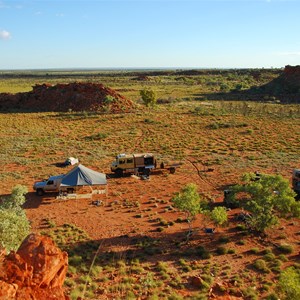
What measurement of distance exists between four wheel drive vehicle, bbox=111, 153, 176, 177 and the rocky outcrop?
15.6m

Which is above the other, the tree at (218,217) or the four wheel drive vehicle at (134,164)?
the tree at (218,217)

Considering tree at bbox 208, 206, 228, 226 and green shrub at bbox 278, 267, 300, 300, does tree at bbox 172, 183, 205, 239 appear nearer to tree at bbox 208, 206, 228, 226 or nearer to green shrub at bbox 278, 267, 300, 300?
tree at bbox 208, 206, 228, 226

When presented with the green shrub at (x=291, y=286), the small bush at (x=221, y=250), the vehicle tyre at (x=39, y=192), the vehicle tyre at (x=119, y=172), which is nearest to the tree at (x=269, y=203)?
the small bush at (x=221, y=250)

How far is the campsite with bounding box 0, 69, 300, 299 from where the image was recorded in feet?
41.1

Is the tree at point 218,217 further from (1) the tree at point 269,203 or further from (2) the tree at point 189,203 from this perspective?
(1) the tree at point 269,203

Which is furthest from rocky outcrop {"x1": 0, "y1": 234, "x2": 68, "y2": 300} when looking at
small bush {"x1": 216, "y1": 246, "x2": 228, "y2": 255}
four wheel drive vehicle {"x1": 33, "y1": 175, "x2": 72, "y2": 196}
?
four wheel drive vehicle {"x1": 33, "y1": 175, "x2": 72, "y2": 196}

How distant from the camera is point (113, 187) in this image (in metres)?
22.8

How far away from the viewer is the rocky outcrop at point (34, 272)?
7.48 m

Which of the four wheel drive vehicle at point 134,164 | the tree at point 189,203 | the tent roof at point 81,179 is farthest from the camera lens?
the four wheel drive vehicle at point 134,164

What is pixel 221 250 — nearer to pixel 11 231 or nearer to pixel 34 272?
pixel 11 231

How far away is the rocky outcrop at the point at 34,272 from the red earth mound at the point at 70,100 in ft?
150

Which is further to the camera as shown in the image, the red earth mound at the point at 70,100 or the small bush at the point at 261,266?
the red earth mound at the point at 70,100

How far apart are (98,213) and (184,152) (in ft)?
48.2

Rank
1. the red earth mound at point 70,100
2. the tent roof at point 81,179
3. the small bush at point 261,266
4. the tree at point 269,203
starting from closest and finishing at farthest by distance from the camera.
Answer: the small bush at point 261,266 → the tree at point 269,203 → the tent roof at point 81,179 → the red earth mound at point 70,100
